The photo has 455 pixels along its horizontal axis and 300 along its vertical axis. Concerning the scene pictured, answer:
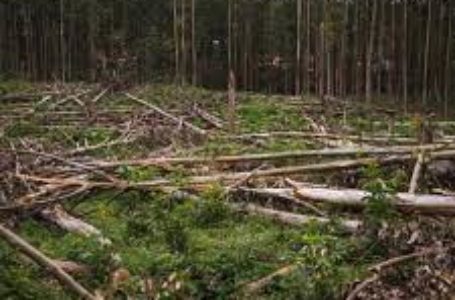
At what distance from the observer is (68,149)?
1330 centimetres

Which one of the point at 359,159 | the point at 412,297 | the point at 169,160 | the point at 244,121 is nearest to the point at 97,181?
the point at 169,160

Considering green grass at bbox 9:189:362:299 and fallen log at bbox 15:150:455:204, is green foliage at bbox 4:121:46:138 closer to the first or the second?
fallen log at bbox 15:150:455:204

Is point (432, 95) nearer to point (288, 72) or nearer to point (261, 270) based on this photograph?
point (288, 72)

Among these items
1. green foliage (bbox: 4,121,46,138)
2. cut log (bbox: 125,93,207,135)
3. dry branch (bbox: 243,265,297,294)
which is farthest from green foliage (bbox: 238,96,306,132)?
dry branch (bbox: 243,265,297,294)

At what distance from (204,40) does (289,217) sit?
31.2 metres

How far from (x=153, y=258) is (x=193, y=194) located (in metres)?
2.35

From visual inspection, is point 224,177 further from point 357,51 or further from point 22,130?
point 357,51

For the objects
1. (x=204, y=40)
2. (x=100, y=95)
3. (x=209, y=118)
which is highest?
(x=204, y=40)

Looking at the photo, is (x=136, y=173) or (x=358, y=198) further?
(x=136, y=173)

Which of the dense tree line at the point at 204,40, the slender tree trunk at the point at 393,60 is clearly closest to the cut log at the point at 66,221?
the slender tree trunk at the point at 393,60

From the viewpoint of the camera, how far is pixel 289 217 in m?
8.59

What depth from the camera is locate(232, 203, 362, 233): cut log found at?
798 cm

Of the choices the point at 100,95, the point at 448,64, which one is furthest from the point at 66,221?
the point at 448,64

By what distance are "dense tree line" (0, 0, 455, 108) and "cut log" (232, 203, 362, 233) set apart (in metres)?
22.7
